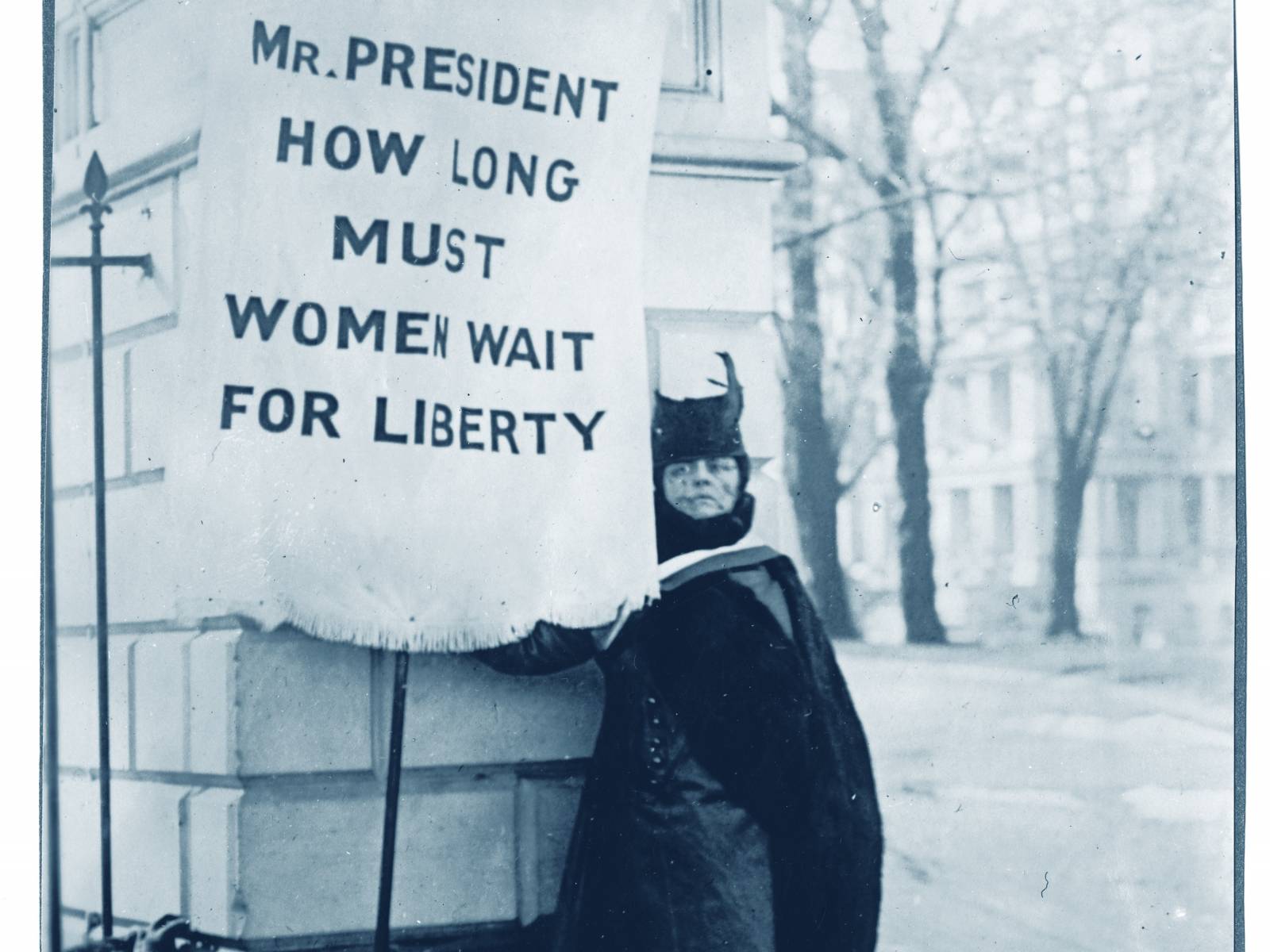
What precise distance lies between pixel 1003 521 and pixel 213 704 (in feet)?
5.32

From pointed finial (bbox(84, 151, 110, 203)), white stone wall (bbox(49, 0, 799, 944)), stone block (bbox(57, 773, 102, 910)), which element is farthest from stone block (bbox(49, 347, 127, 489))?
stone block (bbox(57, 773, 102, 910))

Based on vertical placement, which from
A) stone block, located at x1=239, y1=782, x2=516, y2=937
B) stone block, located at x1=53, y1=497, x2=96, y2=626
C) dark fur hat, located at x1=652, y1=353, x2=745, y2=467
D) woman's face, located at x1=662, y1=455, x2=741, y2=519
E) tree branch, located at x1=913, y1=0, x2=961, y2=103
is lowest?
stone block, located at x1=239, y1=782, x2=516, y2=937

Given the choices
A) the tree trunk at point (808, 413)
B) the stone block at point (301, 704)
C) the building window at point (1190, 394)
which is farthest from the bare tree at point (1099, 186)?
the stone block at point (301, 704)

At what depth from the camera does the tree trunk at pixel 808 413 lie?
316 centimetres

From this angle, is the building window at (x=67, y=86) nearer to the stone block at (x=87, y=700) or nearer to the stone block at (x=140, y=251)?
the stone block at (x=140, y=251)

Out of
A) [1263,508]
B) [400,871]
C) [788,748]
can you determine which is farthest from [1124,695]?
[400,871]

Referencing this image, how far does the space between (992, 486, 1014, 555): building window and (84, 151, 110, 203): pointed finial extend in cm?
188

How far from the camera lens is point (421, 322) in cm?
301

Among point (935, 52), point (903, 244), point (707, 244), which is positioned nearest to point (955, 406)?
point (903, 244)

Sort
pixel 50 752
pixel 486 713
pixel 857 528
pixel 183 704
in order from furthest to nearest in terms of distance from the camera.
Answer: pixel 857 528 → pixel 486 713 → pixel 183 704 → pixel 50 752

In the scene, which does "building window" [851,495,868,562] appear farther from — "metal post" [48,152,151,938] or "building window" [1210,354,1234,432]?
"metal post" [48,152,151,938]

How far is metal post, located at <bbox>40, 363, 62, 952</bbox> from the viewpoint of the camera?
9.37 feet

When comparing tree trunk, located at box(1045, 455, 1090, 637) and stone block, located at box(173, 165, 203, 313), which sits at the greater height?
stone block, located at box(173, 165, 203, 313)

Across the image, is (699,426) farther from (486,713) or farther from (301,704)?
(301,704)
